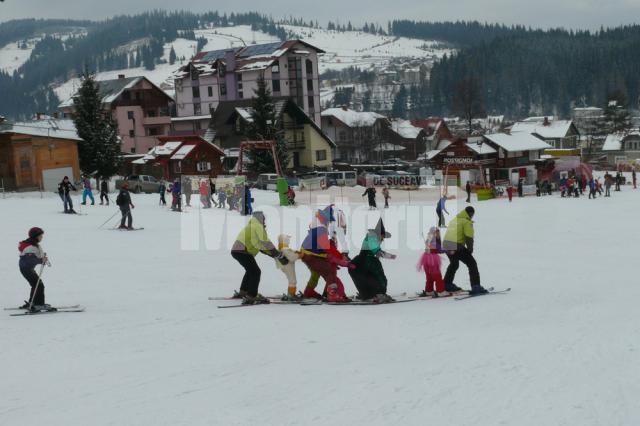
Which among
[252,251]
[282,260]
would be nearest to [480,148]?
[282,260]

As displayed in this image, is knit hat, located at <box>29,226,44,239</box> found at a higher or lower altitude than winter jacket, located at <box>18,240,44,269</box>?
higher

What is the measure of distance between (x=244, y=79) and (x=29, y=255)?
70.5 metres

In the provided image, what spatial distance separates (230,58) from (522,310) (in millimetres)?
73223

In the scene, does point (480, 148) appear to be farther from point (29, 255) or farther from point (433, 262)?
point (29, 255)

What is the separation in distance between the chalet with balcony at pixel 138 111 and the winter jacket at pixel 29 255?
6485 cm

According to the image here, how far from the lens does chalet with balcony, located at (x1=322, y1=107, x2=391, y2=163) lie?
291 ft

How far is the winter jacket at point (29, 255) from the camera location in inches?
380

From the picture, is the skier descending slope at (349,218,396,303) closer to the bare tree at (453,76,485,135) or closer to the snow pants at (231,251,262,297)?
the snow pants at (231,251,262,297)

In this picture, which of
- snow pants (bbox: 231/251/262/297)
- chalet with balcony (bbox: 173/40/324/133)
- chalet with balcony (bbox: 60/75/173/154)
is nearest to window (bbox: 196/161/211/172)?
chalet with balcony (bbox: 60/75/173/154)

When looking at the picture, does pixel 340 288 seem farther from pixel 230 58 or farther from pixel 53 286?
pixel 230 58

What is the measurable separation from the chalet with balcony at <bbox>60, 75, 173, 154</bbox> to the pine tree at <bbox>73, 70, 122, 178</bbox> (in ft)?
93.9

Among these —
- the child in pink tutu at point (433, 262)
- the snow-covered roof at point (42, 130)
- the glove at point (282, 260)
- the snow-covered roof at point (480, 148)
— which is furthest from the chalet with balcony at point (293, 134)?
the glove at point (282, 260)

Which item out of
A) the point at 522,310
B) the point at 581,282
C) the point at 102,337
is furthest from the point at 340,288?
the point at 581,282

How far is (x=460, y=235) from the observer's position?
34.9 ft
